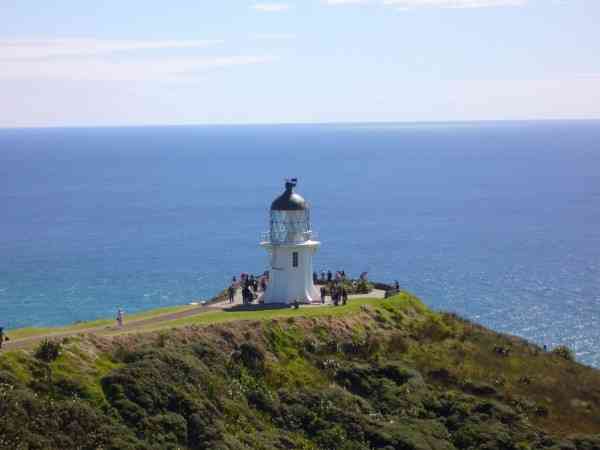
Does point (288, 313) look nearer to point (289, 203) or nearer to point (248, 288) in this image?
point (248, 288)

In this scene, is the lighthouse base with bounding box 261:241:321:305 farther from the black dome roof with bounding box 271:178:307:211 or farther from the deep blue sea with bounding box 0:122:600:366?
the deep blue sea with bounding box 0:122:600:366

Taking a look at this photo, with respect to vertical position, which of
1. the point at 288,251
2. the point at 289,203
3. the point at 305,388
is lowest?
the point at 305,388

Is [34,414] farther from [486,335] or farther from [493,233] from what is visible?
[493,233]

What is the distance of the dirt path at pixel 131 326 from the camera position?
3262cm

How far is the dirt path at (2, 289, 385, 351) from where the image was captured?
32625 millimetres

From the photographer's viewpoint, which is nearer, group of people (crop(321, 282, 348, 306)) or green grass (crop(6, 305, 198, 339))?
green grass (crop(6, 305, 198, 339))

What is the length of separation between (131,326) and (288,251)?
9907 mm

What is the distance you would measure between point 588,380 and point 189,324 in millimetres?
17882

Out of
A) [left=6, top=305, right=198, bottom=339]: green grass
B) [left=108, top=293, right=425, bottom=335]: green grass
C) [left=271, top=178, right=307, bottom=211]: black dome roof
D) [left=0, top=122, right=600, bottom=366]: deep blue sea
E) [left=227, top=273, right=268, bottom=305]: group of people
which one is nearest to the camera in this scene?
[left=6, top=305, right=198, bottom=339]: green grass

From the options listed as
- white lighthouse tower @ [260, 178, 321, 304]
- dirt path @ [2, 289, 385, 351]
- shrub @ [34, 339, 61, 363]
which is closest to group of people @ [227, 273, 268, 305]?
dirt path @ [2, 289, 385, 351]

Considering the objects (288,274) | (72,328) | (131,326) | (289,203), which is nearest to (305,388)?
(131,326)

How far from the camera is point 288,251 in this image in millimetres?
44750

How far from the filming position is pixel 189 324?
37344mm

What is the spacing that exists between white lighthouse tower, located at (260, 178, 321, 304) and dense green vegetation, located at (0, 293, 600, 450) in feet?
9.27
